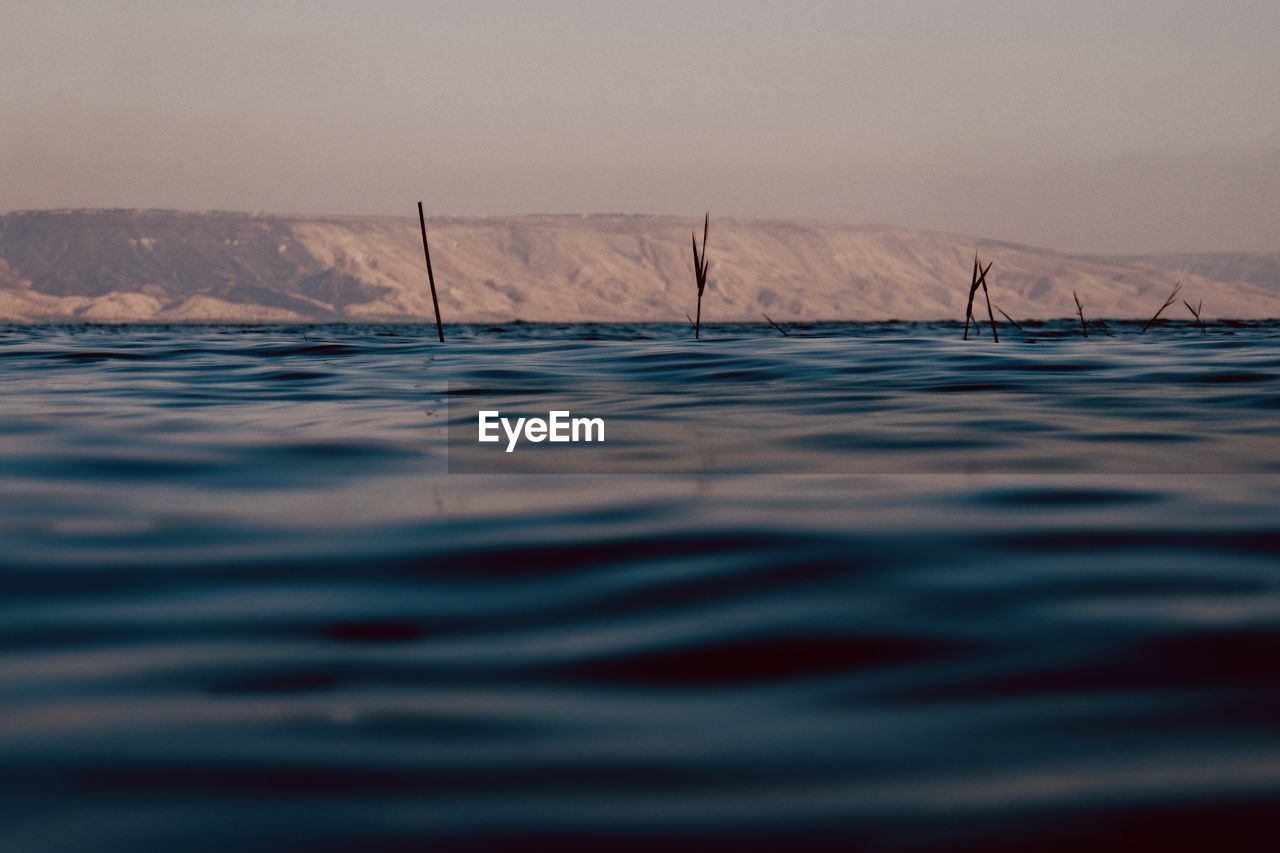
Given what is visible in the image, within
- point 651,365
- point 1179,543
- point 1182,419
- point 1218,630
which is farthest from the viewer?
point 651,365

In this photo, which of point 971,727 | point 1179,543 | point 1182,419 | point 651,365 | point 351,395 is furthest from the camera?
point 651,365

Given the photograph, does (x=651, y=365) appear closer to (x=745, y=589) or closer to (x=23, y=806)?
(x=745, y=589)

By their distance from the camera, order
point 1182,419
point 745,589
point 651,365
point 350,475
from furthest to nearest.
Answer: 1. point 651,365
2. point 1182,419
3. point 350,475
4. point 745,589

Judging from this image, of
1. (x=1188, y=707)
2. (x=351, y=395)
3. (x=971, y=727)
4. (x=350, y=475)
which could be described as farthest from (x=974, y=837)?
(x=351, y=395)

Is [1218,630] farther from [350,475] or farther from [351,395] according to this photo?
[351,395]

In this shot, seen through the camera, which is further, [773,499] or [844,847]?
[773,499]

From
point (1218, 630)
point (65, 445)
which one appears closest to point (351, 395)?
point (65, 445)
